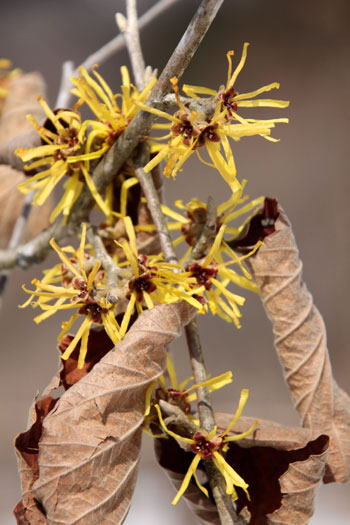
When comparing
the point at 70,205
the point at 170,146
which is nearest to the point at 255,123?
the point at 170,146

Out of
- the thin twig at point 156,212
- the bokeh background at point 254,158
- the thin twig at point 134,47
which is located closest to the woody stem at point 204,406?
the thin twig at point 156,212

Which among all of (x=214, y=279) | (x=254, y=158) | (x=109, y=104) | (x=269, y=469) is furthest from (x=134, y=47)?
(x=254, y=158)

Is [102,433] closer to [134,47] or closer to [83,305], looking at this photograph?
[83,305]

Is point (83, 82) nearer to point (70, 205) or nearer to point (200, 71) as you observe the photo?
point (70, 205)

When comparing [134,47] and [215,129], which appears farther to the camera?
[134,47]

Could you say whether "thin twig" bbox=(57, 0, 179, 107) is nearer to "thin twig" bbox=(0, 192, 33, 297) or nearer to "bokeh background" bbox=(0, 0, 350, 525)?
"thin twig" bbox=(0, 192, 33, 297)
